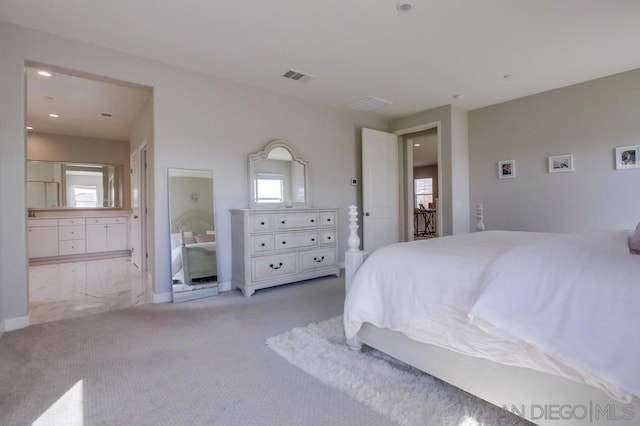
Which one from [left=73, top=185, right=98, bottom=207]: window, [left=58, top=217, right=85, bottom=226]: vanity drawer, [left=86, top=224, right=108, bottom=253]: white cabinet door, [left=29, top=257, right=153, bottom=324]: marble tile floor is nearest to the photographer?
[left=29, top=257, right=153, bottom=324]: marble tile floor

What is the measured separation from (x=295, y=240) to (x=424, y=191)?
9.72 meters

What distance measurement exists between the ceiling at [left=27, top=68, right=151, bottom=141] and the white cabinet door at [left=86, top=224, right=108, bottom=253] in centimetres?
190

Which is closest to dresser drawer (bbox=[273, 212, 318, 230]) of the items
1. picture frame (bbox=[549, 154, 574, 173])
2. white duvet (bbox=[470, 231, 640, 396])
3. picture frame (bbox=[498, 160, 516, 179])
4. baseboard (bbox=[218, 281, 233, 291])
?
baseboard (bbox=[218, 281, 233, 291])

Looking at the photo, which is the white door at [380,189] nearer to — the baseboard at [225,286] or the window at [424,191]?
the baseboard at [225,286]

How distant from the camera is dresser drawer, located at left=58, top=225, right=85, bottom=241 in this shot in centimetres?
608

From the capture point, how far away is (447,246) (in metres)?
2.03

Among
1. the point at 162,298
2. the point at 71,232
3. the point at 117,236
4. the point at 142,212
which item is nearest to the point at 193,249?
the point at 162,298

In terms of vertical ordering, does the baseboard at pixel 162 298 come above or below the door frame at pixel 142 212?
below

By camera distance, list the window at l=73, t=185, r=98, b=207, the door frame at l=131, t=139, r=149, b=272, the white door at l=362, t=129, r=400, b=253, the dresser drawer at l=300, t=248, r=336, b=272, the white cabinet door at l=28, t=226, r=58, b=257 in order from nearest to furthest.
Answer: the dresser drawer at l=300, t=248, r=336, b=272 < the door frame at l=131, t=139, r=149, b=272 < the white door at l=362, t=129, r=400, b=253 < the white cabinet door at l=28, t=226, r=58, b=257 < the window at l=73, t=185, r=98, b=207

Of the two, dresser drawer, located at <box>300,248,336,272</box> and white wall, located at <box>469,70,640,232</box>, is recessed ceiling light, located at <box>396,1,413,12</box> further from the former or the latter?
white wall, located at <box>469,70,640,232</box>

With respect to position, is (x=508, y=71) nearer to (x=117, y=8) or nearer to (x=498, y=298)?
(x=498, y=298)

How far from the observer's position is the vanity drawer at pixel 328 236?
428 cm

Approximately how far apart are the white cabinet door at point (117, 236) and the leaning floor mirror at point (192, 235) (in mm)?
4107

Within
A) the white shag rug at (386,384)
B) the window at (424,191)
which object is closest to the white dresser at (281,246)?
the white shag rug at (386,384)
